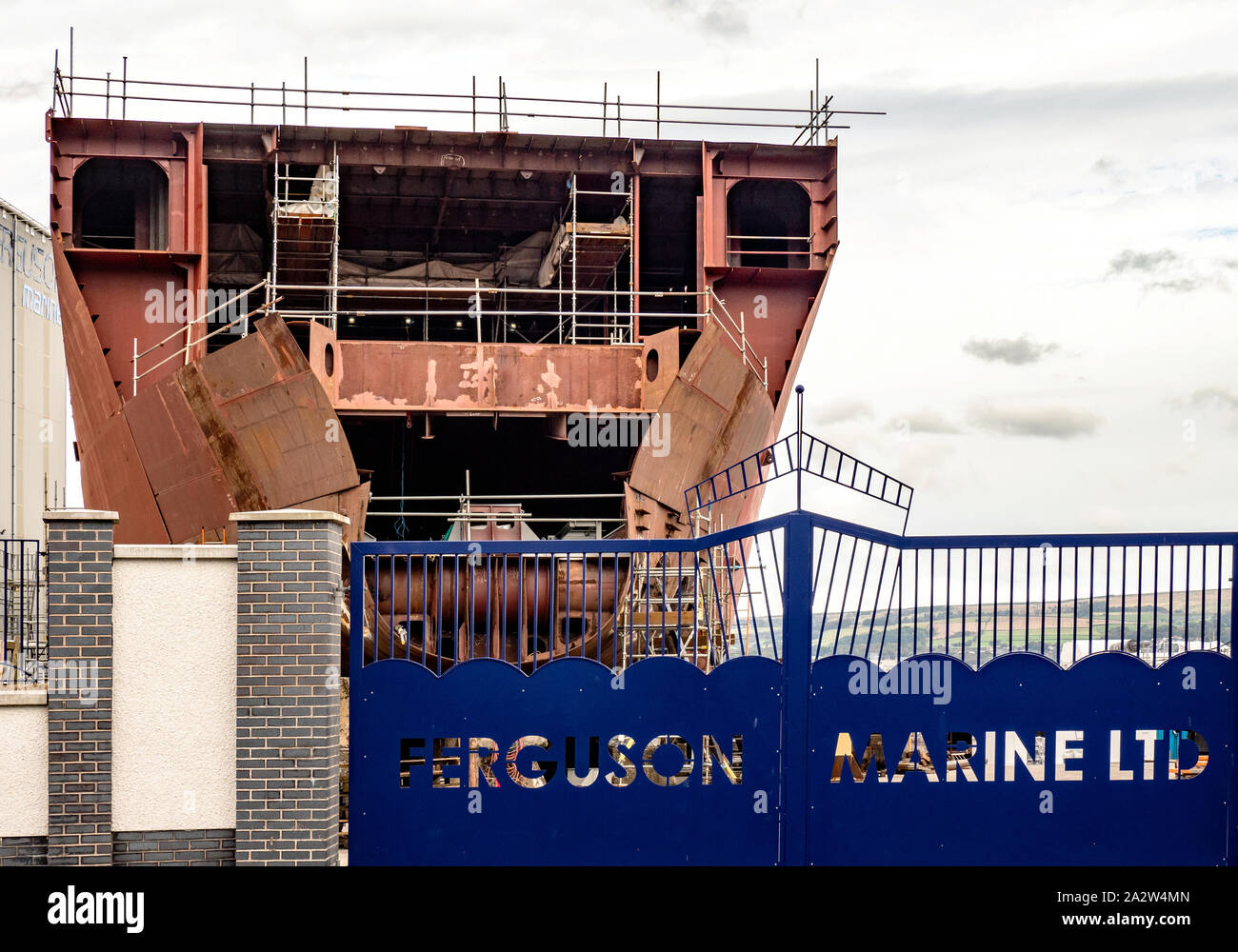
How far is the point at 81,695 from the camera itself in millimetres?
7340

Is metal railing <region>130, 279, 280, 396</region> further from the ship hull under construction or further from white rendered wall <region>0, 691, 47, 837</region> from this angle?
white rendered wall <region>0, 691, 47, 837</region>

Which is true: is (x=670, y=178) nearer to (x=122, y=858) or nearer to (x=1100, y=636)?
(x=1100, y=636)

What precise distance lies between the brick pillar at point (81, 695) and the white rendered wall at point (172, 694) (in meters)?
0.08

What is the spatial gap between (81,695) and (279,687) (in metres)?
1.16

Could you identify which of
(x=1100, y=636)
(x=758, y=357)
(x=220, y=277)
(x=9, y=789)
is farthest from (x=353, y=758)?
(x=220, y=277)

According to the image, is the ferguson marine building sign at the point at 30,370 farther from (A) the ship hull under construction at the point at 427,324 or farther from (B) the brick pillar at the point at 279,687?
(B) the brick pillar at the point at 279,687

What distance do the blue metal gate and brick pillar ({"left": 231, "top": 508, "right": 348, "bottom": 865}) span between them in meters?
0.38

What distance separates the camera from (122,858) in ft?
24.5

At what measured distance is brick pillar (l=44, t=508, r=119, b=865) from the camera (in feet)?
24.1

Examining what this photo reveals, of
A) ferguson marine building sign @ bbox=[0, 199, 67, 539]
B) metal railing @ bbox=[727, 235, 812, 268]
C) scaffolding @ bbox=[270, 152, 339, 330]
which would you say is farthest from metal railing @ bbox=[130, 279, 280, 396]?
ferguson marine building sign @ bbox=[0, 199, 67, 539]

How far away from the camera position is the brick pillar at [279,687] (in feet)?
24.2

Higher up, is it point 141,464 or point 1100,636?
point 141,464
